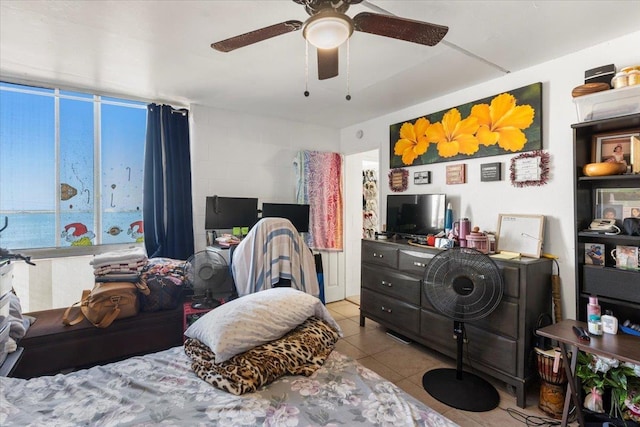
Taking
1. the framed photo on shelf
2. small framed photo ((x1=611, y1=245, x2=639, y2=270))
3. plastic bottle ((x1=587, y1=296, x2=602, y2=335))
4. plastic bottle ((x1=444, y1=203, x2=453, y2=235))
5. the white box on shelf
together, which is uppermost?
the white box on shelf

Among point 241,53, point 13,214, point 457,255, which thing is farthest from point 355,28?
point 13,214

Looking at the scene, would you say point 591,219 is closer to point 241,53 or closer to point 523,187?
point 523,187

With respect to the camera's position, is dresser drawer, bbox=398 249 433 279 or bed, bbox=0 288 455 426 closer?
bed, bbox=0 288 455 426

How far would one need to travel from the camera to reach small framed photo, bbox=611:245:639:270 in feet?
6.17

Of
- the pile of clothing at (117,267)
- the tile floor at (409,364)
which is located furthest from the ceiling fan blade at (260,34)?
the tile floor at (409,364)

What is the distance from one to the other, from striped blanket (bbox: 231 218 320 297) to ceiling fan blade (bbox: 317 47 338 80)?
1.31 meters

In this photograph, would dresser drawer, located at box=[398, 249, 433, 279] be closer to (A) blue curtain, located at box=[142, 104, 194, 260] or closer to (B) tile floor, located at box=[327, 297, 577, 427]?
(B) tile floor, located at box=[327, 297, 577, 427]

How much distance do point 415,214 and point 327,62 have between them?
199 centimetres

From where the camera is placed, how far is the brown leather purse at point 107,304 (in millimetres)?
2299

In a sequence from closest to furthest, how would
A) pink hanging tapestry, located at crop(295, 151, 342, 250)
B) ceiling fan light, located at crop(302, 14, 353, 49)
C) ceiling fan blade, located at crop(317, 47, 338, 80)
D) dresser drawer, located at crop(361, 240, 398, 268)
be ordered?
ceiling fan light, located at crop(302, 14, 353, 49) < ceiling fan blade, located at crop(317, 47, 338, 80) < dresser drawer, located at crop(361, 240, 398, 268) < pink hanging tapestry, located at crop(295, 151, 342, 250)

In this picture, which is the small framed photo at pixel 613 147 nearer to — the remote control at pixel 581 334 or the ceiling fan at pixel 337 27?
the remote control at pixel 581 334

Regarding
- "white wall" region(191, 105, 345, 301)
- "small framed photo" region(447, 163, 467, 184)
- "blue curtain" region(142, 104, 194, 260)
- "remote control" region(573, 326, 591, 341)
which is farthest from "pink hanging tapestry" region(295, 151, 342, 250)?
"remote control" region(573, 326, 591, 341)

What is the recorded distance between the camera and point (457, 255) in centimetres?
225

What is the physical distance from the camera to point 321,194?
422cm
